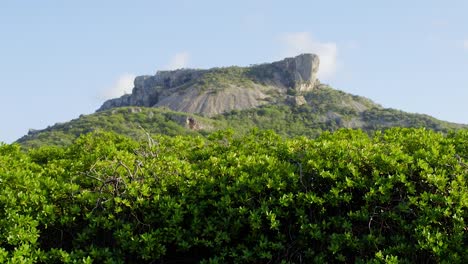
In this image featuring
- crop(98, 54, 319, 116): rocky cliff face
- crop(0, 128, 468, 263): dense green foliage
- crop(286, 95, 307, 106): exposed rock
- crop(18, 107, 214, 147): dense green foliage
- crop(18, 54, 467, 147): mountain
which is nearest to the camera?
crop(0, 128, 468, 263): dense green foliage

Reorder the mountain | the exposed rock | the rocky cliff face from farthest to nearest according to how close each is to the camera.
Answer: the rocky cliff face
the exposed rock
the mountain

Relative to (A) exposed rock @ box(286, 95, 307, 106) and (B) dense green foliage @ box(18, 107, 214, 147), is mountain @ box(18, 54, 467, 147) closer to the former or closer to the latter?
(B) dense green foliage @ box(18, 107, 214, 147)

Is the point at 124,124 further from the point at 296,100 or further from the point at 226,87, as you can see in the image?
the point at 296,100

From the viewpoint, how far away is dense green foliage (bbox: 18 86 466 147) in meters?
90.7

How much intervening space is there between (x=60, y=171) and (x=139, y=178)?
156cm

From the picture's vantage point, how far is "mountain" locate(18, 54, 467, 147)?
95.3m

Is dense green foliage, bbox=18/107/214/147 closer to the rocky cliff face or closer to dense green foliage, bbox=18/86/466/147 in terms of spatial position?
dense green foliage, bbox=18/86/466/147

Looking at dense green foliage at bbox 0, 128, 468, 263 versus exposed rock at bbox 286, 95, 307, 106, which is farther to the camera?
exposed rock at bbox 286, 95, 307, 106

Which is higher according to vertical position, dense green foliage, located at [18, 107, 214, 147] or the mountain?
the mountain

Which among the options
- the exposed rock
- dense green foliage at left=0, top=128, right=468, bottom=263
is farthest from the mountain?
dense green foliage at left=0, top=128, right=468, bottom=263

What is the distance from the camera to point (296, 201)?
6.15 metres

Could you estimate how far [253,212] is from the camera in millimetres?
5918

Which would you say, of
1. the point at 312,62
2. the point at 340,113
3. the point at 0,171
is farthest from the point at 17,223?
the point at 312,62

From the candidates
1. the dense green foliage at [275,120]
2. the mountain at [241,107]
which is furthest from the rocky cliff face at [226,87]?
the dense green foliage at [275,120]
